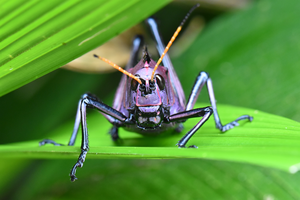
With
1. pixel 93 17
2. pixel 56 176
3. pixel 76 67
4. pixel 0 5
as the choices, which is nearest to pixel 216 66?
pixel 76 67

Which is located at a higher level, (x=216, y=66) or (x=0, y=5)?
(x=0, y=5)

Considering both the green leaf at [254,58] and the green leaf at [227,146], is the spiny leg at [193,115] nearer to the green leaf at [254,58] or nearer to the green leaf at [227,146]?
the green leaf at [227,146]

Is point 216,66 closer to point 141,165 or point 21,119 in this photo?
point 141,165

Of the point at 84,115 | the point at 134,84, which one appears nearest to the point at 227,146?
the point at 134,84

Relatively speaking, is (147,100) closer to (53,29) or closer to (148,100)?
(148,100)

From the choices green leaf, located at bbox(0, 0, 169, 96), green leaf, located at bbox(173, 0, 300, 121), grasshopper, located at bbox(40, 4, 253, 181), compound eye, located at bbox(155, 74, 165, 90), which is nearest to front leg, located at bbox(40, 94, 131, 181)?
grasshopper, located at bbox(40, 4, 253, 181)

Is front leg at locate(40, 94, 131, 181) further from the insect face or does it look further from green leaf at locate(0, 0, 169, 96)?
green leaf at locate(0, 0, 169, 96)
